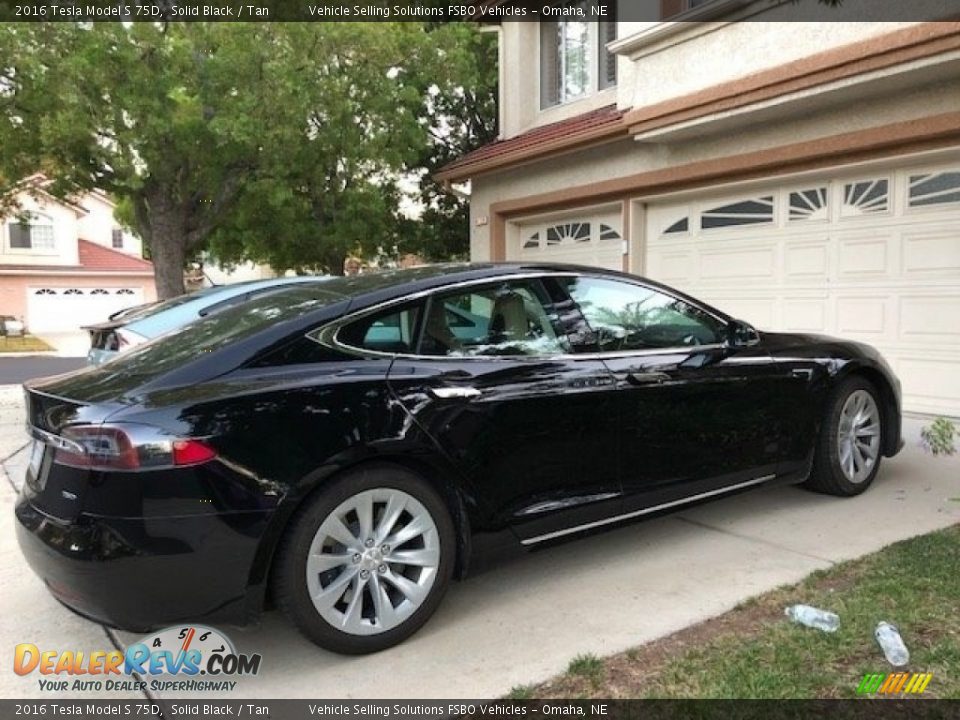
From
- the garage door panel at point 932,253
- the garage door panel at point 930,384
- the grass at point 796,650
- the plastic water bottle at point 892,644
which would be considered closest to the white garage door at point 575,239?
the garage door panel at point 932,253

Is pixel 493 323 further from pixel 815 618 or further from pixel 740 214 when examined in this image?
pixel 740 214

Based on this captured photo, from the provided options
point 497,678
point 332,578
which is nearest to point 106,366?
point 332,578

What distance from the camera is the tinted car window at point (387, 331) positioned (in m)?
3.18

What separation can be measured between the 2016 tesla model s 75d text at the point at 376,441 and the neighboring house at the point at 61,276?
30.7 meters

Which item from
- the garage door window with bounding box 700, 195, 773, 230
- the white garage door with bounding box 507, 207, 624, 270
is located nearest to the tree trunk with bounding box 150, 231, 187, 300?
the white garage door with bounding box 507, 207, 624, 270

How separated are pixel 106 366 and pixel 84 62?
7688 millimetres

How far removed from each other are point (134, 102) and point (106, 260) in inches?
1098

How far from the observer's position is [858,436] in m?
4.85

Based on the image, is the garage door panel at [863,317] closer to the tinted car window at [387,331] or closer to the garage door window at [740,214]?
the garage door window at [740,214]

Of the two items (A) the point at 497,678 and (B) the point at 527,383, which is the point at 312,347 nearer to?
(B) the point at 527,383

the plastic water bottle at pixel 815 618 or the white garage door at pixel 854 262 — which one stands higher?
the white garage door at pixel 854 262

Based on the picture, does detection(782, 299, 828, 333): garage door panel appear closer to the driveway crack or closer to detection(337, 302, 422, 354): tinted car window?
the driveway crack

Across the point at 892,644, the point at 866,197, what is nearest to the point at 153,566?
the point at 892,644

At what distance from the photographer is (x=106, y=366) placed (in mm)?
3262
